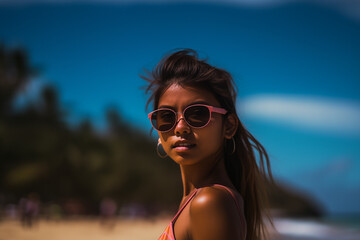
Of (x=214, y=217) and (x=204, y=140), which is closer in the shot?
(x=214, y=217)

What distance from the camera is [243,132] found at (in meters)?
2.34

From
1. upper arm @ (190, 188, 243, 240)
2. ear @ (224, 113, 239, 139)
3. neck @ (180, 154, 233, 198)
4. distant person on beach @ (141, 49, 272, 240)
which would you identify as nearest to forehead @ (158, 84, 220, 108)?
distant person on beach @ (141, 49, 272, 240)

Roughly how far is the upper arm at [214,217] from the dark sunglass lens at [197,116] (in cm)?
39

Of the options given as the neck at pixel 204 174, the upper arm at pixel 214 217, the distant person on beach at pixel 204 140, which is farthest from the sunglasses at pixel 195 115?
the upper arm at pixel 214 217

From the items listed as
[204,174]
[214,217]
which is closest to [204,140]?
[204,174]

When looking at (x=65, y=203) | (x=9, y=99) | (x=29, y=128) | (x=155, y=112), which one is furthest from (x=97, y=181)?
(x=155, y=112)

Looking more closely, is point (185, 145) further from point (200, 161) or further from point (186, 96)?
point (186, 96)

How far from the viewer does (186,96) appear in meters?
2.16

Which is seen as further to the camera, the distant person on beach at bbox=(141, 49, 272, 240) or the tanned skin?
the distant person on beach at bbox=(141, 49, 272, 240)

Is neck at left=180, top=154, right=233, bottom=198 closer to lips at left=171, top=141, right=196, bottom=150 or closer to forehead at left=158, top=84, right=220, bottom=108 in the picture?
lips at left=171, top=141, right=196, bottom=150

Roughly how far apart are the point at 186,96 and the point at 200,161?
36 cm

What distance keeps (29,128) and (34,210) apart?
13005mm

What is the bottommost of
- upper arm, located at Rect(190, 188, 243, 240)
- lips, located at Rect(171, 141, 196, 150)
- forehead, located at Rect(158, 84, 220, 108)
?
upper arm, located at Rect(190, 188, 243, 240)

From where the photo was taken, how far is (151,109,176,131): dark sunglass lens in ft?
7.14
